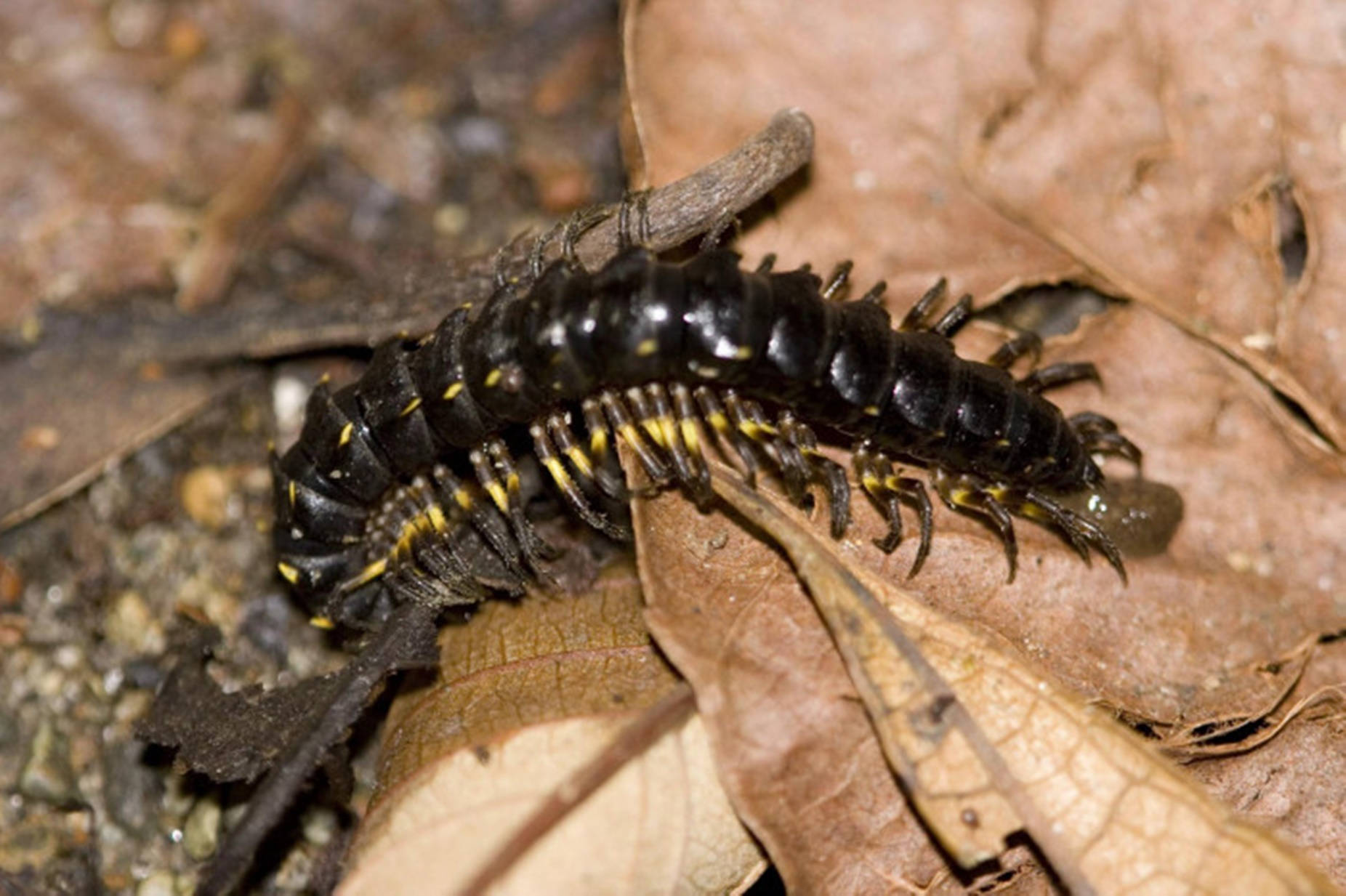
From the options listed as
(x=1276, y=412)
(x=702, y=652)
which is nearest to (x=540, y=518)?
(x=702, y=652)

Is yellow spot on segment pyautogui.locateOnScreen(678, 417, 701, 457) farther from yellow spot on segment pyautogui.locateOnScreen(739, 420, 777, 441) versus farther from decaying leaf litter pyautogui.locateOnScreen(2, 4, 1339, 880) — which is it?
decaying leaf litter pyautogui.locateOnScreen(2, 4, 1339, 880)

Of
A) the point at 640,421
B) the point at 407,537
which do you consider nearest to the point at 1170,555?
the point at 640,421

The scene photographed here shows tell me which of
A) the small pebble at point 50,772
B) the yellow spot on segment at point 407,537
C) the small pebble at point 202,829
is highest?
the yellow spot on segment at point 407,537

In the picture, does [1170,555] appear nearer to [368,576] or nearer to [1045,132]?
[1045,132]

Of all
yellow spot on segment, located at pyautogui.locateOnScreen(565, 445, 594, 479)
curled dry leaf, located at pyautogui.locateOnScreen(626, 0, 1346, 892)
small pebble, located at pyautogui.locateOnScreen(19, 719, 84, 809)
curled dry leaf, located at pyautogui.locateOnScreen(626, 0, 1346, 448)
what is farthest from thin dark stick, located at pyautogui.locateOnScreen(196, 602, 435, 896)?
curled dry leaf, located at pyautogui.locateOnScreen(626, 0, 1346, 448)

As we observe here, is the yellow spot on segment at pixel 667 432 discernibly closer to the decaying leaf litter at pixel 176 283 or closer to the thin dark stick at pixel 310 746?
the thin dark stick at pixel 310 746

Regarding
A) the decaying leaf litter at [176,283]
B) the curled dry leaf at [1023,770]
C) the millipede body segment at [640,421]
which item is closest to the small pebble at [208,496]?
the decaying leaf litter at [176,283]

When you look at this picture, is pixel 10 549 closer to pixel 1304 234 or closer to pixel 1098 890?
pixel 1098 890
